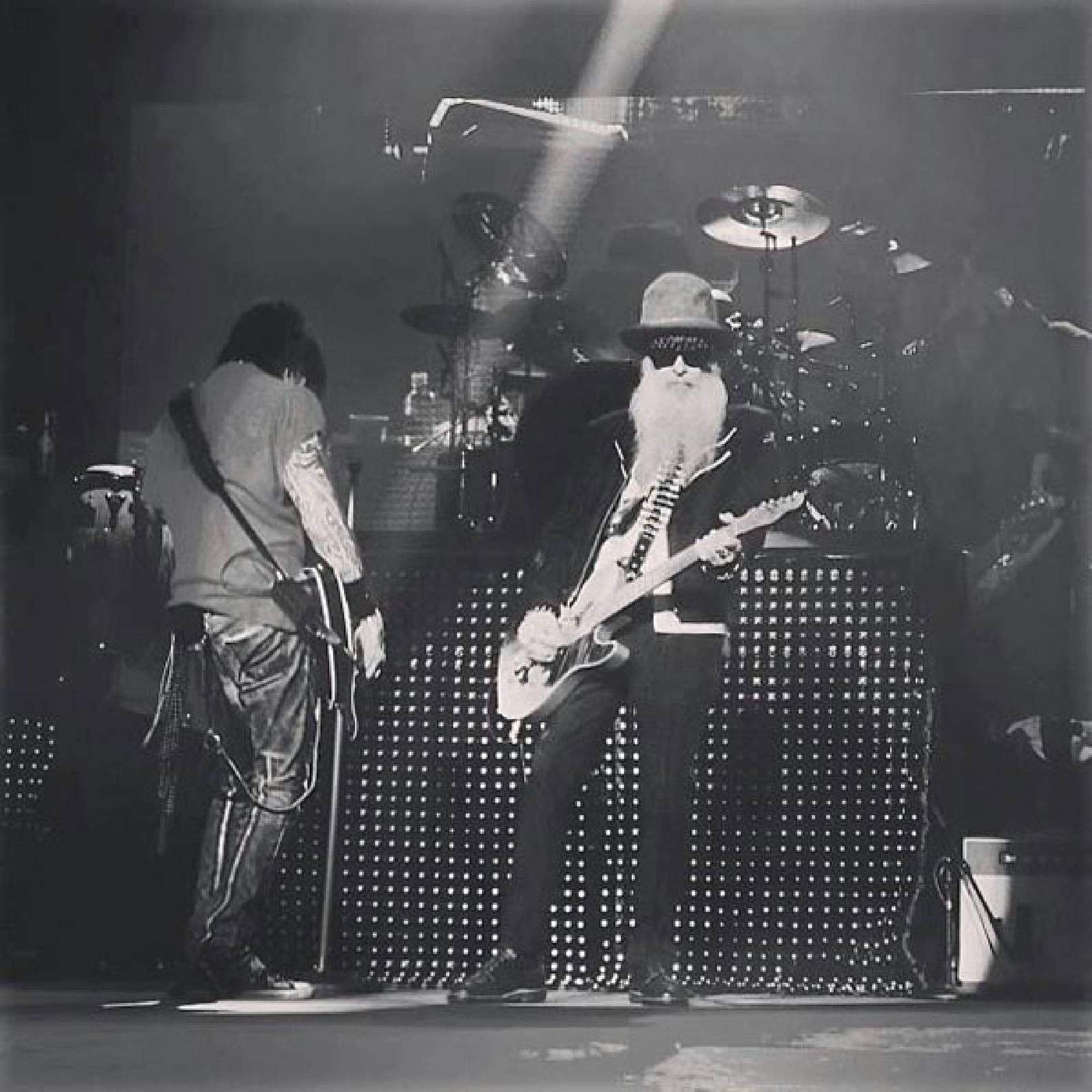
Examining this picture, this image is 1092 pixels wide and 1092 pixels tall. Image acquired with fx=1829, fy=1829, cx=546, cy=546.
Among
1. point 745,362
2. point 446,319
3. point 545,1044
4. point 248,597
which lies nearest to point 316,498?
point 248,597

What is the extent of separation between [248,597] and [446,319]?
35.2 inches

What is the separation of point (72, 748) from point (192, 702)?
413 mm

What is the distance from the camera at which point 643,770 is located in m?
4.49

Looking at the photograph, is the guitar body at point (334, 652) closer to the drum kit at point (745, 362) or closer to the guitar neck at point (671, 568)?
the drum kit at point (745, 362)

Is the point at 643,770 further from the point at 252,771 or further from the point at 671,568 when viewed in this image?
the point at 252,771

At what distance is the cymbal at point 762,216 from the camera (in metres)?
4.56

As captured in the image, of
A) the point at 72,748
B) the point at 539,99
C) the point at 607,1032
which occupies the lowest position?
the point at 607,1032

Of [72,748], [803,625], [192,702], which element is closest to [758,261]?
[803,625]

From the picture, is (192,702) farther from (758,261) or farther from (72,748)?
(758,261)

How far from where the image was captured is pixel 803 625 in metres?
4.55

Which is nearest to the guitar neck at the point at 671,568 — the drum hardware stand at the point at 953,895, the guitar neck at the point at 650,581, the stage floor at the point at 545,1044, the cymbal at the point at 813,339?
the guitar neck at the point at 650,581

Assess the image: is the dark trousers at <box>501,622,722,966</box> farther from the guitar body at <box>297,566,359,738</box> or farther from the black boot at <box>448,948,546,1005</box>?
the guitar body at <box>297,566,359,738</box>

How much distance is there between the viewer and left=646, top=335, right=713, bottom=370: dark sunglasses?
461 centimetres

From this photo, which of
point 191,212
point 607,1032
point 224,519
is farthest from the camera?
point 191,212
